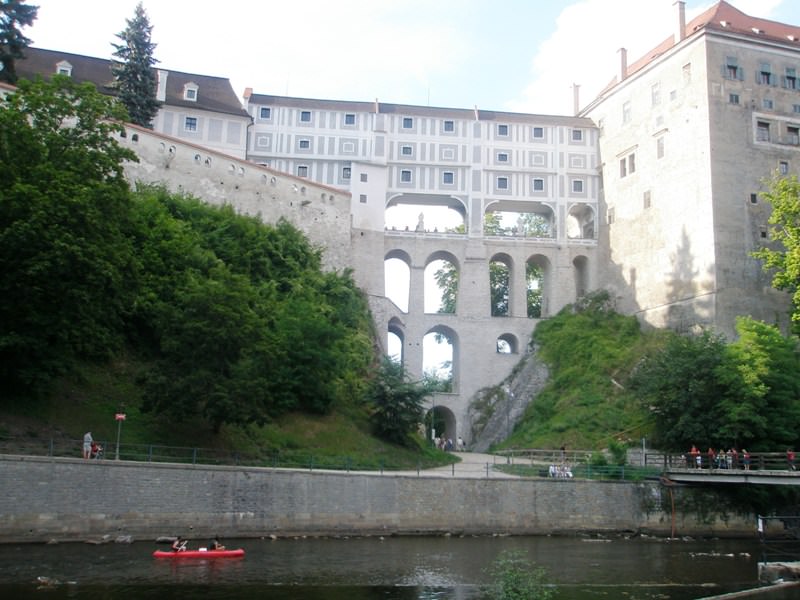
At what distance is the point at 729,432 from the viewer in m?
34.9

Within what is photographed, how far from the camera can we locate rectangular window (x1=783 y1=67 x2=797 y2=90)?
52.6 m

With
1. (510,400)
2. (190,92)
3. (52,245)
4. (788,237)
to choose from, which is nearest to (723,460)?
(788,237)

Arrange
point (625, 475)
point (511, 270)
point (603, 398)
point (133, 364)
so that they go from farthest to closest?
point (511, 270), point (603, 398), point (625, 475), point (133, 364)

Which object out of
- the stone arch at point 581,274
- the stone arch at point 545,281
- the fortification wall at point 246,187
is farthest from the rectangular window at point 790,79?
the fortification wall at point 246,187

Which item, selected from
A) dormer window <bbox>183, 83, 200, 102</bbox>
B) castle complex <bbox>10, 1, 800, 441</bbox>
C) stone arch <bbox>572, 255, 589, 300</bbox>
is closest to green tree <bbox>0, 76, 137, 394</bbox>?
castle complex <bbox>10, 1, 800, 441</bbox>

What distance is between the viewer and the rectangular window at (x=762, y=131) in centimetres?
5128

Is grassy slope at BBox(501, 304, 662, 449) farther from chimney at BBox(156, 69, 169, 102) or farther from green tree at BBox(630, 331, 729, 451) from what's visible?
chimney at BBox(156, 69, 169, 102)

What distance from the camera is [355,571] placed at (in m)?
21.5

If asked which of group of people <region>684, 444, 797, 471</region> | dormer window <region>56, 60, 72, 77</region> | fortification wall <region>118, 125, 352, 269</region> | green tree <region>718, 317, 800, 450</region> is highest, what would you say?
dormer window <region>56, 60, 72, 77</region>

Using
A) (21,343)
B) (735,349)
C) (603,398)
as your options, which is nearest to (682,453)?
(735,349)

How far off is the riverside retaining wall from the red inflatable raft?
304 centimetres

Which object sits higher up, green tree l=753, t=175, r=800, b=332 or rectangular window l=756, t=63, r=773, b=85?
rectangular window l=756, t=63, r=773, b=85

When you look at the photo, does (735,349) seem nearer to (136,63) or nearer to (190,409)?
(190,409)

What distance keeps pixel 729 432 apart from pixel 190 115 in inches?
1552
